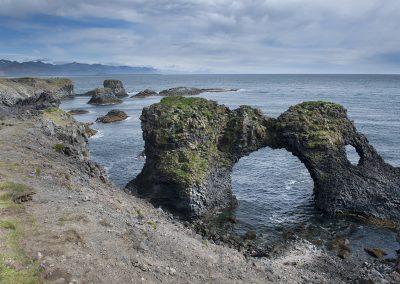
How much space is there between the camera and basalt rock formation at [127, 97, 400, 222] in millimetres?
43250

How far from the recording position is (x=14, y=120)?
61500 mm

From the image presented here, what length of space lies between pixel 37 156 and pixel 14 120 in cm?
2285

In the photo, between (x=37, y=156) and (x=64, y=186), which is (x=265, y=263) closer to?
(x=64, y=186)

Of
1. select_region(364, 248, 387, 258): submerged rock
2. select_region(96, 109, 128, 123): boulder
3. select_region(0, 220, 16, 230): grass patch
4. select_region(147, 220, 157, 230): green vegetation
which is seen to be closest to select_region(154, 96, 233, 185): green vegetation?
select_region(147, 220, 157, 230): green vegetation

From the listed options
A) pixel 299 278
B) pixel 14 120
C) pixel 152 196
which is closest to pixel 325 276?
pixel 299 278

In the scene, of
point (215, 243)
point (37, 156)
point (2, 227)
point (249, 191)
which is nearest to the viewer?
point (2, 227)

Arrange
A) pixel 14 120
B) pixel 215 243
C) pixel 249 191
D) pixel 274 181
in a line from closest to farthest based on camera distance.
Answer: pixel 215 243
pixel 249 191
pixel 274 181
pixel 14 120

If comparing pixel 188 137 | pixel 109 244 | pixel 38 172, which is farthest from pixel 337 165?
pixel 38 172

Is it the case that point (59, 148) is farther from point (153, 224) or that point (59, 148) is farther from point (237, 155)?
point (153, 224)

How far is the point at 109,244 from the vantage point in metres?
25.5

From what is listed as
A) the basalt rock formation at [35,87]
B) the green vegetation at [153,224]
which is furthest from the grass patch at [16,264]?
the basalt rock formation at [35,87]

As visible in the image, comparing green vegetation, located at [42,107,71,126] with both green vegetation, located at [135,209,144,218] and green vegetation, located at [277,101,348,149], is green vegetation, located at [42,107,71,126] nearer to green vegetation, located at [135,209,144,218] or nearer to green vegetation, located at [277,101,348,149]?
green vegetation, located at [135,209,144,218]

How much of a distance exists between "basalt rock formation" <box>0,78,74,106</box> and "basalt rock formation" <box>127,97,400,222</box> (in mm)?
87693

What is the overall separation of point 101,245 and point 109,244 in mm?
553
